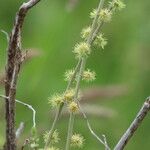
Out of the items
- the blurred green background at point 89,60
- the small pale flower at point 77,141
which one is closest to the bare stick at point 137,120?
the small pale flower at point 77,141

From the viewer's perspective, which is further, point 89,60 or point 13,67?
point 89,60

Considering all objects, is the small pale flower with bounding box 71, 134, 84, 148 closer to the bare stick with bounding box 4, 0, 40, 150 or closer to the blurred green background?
the bare stick with bounding box 4, 0, 40, 150

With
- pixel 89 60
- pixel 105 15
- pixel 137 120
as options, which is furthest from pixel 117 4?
pixel 89 60

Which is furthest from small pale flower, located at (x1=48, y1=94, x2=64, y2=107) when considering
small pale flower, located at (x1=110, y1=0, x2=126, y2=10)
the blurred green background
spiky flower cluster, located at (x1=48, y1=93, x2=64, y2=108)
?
the blurred green background

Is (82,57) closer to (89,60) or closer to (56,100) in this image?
(56,100)

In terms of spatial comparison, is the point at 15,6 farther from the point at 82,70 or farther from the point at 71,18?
the point at 82,70

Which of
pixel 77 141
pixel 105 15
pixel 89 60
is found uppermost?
pixel 105 15
